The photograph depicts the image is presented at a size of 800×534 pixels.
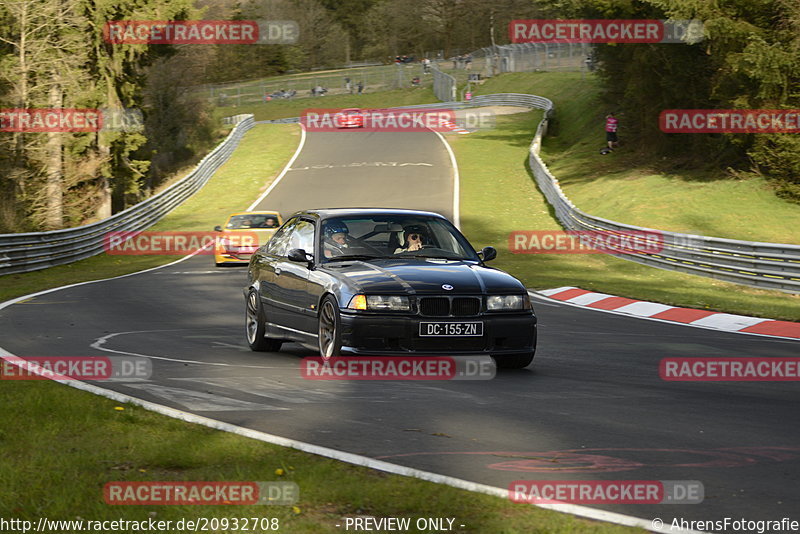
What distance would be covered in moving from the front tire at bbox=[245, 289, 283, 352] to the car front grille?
2647mm

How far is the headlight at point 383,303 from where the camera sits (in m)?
9.75

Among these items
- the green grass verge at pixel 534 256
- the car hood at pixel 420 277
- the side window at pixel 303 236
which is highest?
the side window at pixel 303 236

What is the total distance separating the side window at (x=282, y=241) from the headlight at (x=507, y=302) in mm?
2994

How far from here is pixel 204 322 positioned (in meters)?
15.5

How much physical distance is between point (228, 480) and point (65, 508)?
86 cm

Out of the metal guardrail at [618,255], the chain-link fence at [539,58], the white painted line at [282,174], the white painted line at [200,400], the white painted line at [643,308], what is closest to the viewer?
the white painted line at [200,400]

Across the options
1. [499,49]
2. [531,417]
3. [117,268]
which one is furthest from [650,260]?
[499,49]

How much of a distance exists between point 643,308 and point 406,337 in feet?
30.3

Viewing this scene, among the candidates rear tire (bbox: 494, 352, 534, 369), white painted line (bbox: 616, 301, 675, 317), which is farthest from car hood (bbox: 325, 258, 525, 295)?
white painted line (bbox: 616, 301, 675, 317)

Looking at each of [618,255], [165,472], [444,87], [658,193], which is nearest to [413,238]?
[165,472]

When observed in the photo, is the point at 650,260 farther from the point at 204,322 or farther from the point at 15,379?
the point at 15,379

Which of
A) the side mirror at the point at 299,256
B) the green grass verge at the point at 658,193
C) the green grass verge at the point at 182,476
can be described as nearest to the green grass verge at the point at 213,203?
the side mirror at the point at 299,256

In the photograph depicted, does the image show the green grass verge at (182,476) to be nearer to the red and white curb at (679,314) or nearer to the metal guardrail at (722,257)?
the red and white curb at (679,314)

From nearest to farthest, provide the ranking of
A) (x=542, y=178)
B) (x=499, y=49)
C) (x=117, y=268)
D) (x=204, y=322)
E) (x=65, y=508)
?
(x=65, y=508) < (x=204, y=322) < (x=117, y=268) < (x=542, y=178) < (x=499, y=49)
